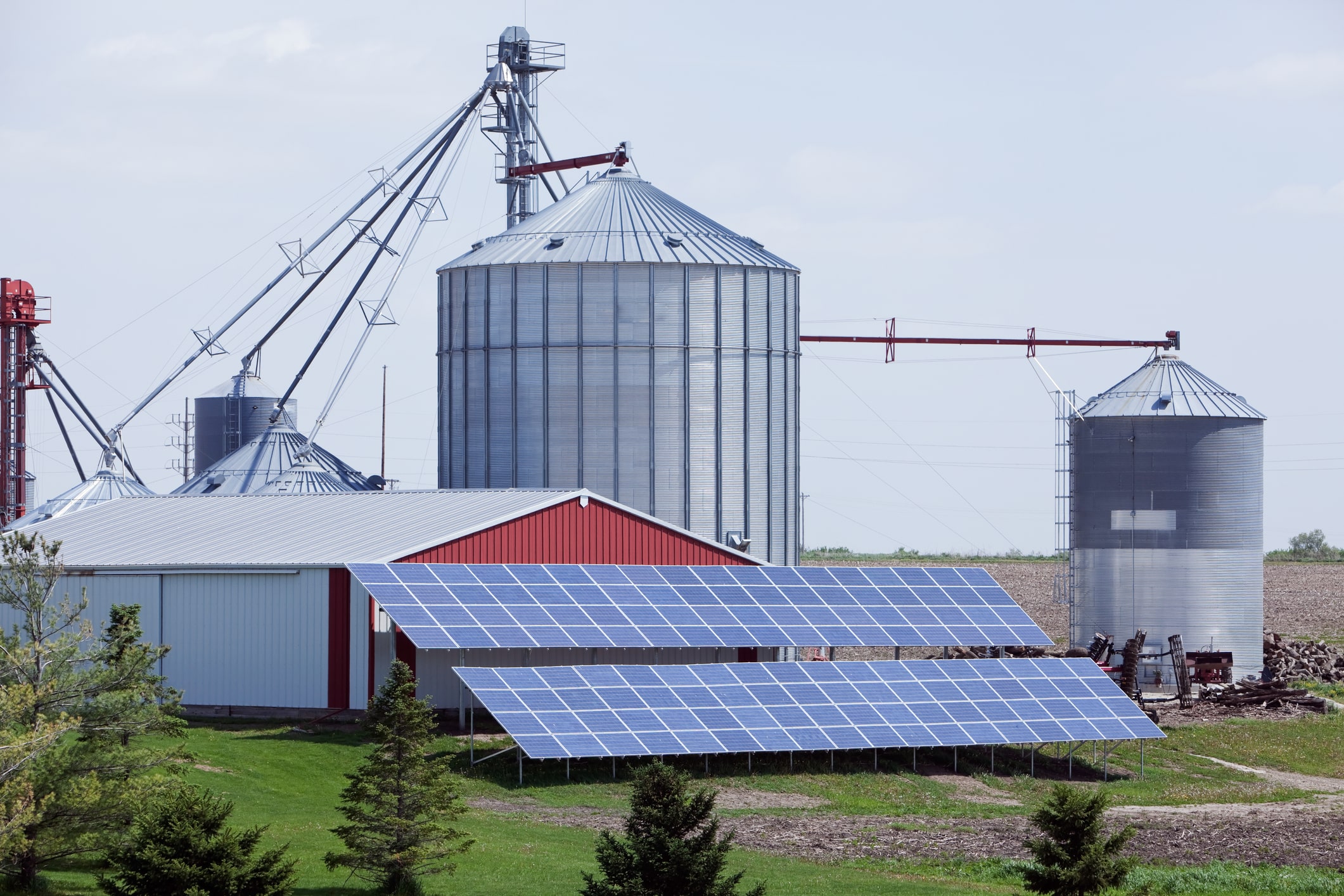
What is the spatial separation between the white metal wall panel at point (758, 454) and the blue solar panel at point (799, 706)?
516 inches

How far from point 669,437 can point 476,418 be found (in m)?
6.43

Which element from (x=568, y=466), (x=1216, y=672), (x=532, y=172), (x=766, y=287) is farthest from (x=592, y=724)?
(x=532, y=172)

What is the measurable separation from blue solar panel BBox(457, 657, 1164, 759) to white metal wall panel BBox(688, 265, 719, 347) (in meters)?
15.6

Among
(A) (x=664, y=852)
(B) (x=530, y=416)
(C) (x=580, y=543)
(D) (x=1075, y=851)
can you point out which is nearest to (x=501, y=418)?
(B) (x=530, y=416)

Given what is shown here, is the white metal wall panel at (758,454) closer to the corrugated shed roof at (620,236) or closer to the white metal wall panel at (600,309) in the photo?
the corrugated shed roof at (620,236)

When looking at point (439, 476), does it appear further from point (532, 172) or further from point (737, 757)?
point (737, 757)

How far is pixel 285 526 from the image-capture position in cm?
5203

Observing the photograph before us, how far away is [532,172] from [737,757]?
120 ft

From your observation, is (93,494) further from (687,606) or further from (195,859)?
(195,859)

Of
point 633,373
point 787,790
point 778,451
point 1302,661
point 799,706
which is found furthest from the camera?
point 1302,661

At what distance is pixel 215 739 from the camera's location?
41.2 m

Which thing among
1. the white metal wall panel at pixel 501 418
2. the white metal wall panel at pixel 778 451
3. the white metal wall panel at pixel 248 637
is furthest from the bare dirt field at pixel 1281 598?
the white metal wall panel at pixel 248 637

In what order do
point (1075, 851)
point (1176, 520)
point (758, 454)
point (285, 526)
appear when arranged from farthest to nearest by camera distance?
point (1176, 520)
point (758, 454)
point (285, 526)
point (1075, 851)

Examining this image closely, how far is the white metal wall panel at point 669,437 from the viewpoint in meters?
57.9
